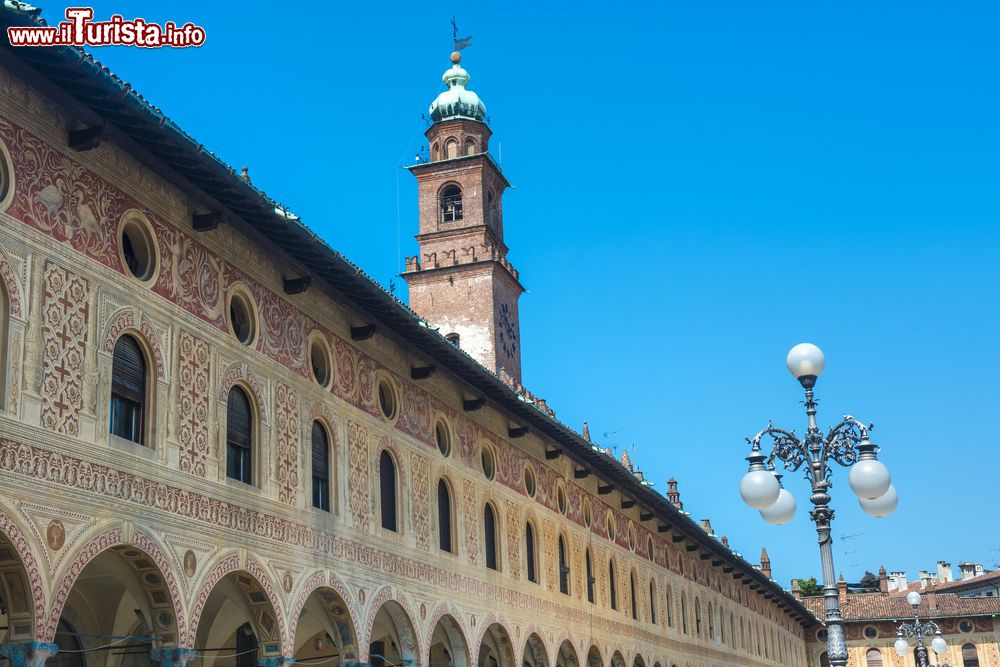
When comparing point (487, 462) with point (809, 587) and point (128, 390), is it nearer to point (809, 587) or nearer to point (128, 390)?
point (128, 390)

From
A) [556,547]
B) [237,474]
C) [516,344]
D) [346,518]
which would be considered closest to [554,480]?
[556,547]

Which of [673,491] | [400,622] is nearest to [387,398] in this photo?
[400,622]

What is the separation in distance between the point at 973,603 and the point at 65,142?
66087 millimetres

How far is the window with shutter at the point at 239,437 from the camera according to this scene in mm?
16562

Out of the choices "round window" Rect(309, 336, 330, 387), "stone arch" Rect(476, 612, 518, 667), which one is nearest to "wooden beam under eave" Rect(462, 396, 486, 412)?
"stone arch" Rect(476, 612, 518, 667)

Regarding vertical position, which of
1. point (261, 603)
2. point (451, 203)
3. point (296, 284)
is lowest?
point (261, 603)

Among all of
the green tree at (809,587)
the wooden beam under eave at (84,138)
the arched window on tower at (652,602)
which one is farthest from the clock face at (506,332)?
the green tree at (809,587)

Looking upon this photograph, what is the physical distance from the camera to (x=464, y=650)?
22.9m

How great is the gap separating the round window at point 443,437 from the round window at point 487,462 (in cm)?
186

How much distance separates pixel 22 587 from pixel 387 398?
9704 millimetres

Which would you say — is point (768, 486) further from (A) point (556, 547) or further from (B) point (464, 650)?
(A) point (556, 547)

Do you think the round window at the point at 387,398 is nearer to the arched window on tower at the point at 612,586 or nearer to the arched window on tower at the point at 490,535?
the arched window on tower at the point at 490,535

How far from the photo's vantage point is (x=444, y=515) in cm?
2320

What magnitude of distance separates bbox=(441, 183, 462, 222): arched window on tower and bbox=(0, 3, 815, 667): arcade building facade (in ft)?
78.3
